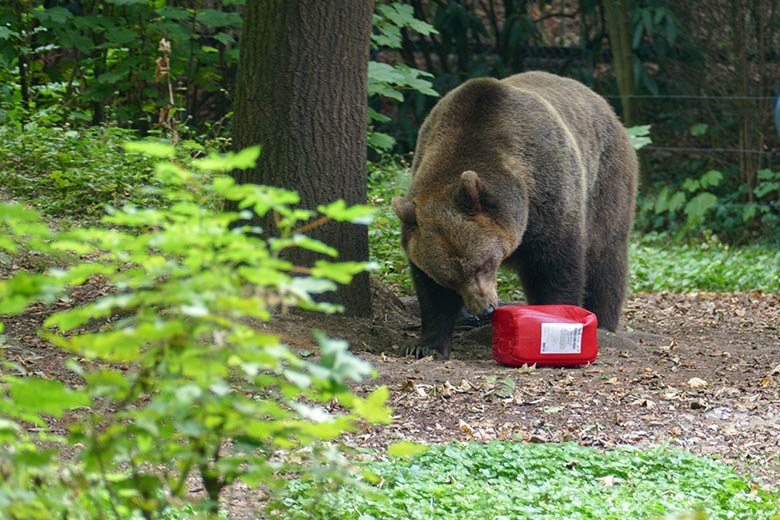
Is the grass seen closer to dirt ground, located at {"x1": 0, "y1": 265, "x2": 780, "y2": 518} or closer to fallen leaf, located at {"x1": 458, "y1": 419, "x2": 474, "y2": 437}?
dirt ground, located at {"x1": 0, "y1": 265, "x2": 780, "y2": 518}

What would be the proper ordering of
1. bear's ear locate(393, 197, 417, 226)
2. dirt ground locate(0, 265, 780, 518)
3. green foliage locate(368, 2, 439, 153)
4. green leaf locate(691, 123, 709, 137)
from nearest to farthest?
dirt ground locate(0, 265, 780, 518)
bear's ear locate(393, 197, 417, 226)
green foliage locate(368, 2, 439, 153)
green leaf locate(691, 123, 709, 137)

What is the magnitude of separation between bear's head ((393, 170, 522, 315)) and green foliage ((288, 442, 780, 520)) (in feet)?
6.23

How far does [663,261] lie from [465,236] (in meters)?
6.28

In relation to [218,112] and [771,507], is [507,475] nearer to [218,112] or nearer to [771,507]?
[771,507]

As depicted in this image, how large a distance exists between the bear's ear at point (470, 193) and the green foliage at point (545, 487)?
211 cm

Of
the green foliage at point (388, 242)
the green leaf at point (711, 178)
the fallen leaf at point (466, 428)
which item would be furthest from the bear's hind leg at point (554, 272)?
the green leaf at point (711, 178)

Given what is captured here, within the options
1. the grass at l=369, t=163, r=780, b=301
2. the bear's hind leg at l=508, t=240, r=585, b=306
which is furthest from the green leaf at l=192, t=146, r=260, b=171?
the grass at l=369, t=163, r=780, b=301

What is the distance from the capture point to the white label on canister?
20.5 ft

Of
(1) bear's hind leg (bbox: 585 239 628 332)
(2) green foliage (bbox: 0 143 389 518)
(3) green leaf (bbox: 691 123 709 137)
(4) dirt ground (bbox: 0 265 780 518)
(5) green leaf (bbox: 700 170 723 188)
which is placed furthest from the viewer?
(3) green leaf (bbox: 691 123 709 137)

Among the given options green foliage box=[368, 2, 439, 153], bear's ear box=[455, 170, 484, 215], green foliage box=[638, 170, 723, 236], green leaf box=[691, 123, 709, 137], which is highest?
green foliage box=[368, 2, 439, 153]

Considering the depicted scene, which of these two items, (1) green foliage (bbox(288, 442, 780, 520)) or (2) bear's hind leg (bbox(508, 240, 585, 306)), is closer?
(1) green foliage (bbox(288, 442, 780, 520))

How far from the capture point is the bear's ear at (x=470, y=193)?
20.6 ft

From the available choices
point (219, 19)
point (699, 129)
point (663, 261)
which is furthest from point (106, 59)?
point (699, 129)

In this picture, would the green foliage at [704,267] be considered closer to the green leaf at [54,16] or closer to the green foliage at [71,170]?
the green foliage at [71,170]
